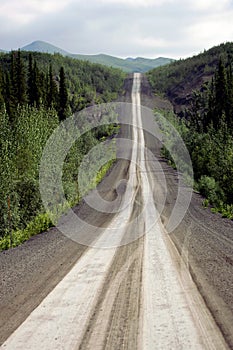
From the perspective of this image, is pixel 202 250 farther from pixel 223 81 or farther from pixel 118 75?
pixel 118 75

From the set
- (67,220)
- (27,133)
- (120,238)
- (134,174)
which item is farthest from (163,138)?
(120,238)

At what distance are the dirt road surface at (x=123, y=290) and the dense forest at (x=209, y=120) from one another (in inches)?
294

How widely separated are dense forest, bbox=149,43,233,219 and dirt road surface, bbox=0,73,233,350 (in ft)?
24.5

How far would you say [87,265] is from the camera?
888 cm

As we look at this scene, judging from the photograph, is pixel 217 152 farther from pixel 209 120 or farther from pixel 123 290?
pixel 209 120

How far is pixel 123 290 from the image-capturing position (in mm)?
6965

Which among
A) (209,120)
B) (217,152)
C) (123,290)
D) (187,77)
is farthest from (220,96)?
(123,290)

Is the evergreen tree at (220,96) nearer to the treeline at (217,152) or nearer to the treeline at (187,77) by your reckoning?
the treeline at (217,152)

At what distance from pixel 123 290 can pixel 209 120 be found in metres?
51.9

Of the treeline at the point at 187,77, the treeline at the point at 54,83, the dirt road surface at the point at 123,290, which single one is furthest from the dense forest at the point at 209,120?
the treeline at the point at 54,83

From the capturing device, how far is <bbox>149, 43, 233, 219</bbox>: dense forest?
24766 mm

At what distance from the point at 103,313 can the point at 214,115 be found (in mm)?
52030

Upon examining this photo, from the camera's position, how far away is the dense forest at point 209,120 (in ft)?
81.3

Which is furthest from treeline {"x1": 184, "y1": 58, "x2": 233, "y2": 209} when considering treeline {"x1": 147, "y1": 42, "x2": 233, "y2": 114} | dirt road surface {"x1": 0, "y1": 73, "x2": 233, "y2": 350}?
treeline {"x1": 147, "y1": 42, "x2": 233, "y2": 114}
